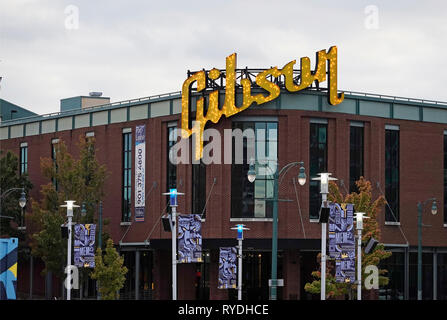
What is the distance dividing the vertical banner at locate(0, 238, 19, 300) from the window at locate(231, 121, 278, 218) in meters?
44.7

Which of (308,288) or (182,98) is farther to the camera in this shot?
(182,98)

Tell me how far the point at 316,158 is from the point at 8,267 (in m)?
48.2

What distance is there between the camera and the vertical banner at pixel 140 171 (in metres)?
78.1

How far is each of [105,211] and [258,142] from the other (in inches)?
Answer: 689

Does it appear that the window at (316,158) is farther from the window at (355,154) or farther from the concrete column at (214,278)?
the concrete column at (214,278)

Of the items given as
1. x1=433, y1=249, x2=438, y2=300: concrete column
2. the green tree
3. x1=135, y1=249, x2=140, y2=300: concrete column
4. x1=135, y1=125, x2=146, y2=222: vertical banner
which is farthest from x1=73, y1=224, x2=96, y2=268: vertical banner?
x1=433, y1=249, x2=438, y2=300: concrete column

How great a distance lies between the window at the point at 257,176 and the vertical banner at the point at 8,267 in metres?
44.7

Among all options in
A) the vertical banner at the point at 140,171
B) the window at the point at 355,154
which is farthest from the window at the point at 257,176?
the vertical banner at the point at 140,171

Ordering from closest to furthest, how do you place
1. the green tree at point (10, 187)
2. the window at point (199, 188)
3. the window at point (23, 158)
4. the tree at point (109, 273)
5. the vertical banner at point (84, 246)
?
the vertical banner at point (84, 246) < the tree at point (109, 273) < the window at point (199, 188) < the green tree at point (10, 187) < the window at point (23, 158)

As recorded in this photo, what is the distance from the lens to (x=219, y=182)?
240 ft

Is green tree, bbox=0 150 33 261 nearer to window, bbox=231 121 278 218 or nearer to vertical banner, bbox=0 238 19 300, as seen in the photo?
window, bbox=231 121 278 218

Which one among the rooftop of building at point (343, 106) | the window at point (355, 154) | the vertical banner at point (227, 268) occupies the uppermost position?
the rooftop of building at point (343, 106)
